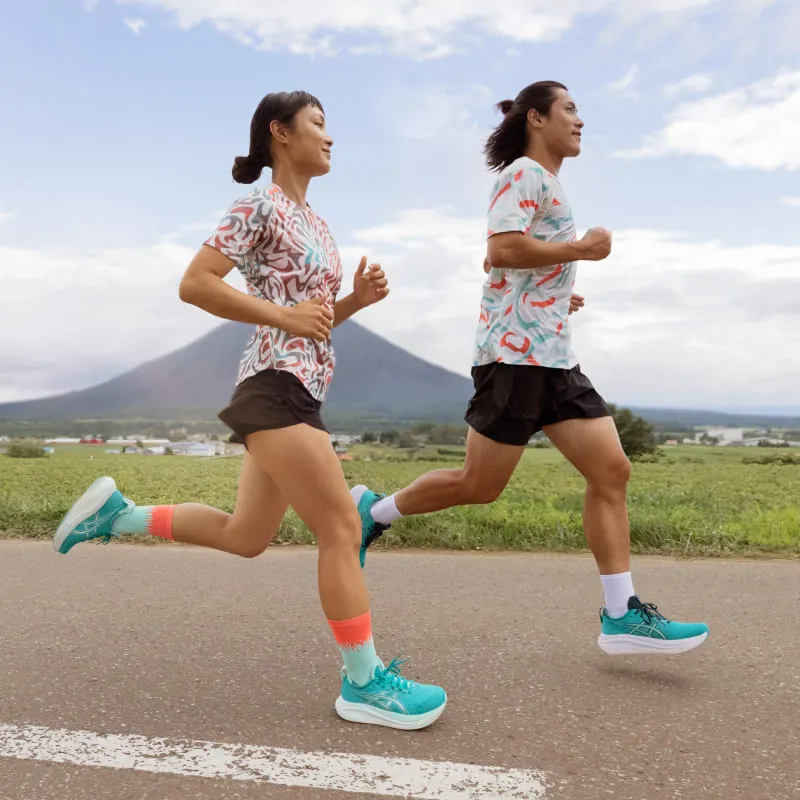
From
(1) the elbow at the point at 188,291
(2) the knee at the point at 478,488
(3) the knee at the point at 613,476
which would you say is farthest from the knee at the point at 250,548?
(3) the knee at the point at 613,476

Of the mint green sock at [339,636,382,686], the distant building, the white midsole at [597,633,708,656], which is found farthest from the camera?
the distant building

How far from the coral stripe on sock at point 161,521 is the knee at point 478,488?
1.09 metres

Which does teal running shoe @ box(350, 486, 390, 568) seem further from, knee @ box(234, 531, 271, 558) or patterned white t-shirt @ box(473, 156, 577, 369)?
patterned white t-shirt @ box(473, 156, 577, 369)

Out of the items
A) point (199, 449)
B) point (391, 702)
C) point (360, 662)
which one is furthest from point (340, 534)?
point (199, 449)

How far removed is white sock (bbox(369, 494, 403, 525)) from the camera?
3.87 m

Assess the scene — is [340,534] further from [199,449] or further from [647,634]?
[199,449]

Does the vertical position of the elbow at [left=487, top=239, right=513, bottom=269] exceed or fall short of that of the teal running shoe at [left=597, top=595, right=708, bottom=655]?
it exceeds it

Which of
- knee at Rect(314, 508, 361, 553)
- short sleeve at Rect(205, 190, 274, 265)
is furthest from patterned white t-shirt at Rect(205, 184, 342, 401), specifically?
knee at Rect(314, 508, 361, 553)

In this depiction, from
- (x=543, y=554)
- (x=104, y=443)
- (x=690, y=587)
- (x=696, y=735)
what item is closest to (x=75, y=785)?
(x=696, y=735)

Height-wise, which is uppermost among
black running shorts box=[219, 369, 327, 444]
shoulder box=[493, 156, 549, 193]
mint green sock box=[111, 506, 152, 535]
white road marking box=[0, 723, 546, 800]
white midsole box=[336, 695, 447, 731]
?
shoulder box=[493, 156, 549, 193]

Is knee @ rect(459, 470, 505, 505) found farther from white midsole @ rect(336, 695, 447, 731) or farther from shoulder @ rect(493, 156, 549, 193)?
shoulder @ rect(493, 156, 549, 193)

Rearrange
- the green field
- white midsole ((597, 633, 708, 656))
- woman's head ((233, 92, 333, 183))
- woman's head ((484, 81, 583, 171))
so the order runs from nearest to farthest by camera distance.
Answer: woman's head ((233, 92, 333, 183)) < white midsole ((597, 633, 708, 656)) < woman's head ((484, 81, 583, 171)) < the green field

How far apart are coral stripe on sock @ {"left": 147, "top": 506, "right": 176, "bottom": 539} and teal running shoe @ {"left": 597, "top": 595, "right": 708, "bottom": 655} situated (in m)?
1.61

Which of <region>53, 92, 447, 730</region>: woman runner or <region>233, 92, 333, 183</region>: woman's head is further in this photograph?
<region>233, 92, 333, 183</region>: woman's head
